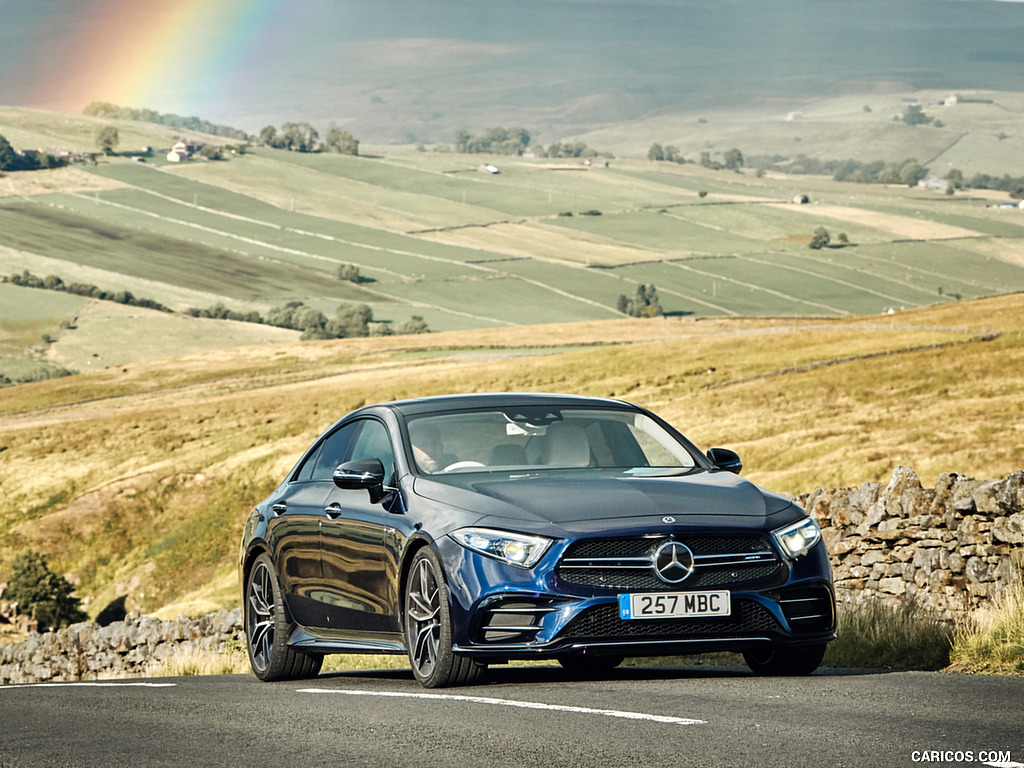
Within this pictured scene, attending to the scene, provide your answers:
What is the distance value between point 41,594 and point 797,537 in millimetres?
33607

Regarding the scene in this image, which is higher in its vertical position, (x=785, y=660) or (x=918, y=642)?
(x=785, y=660)

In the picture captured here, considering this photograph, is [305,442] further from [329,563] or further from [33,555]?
[329,563]

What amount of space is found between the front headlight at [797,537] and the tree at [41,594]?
30.9 meters

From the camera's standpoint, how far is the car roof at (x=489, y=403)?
9344 mm

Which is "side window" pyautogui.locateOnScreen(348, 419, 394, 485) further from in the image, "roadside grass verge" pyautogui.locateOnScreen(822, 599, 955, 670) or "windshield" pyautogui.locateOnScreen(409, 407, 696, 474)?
"roadside grass verge" pyautogui.locateOnScreen(822, 599, 955, 670)

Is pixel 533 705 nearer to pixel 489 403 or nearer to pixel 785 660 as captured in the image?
pixel 785 660

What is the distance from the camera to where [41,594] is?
38281 mm

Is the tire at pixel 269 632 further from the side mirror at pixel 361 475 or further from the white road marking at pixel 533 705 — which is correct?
the side mirror at pixel 361 475

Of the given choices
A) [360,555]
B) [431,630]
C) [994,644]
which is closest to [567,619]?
[431,630]

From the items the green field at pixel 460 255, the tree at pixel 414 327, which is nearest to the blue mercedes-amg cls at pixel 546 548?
the green field at pixel 460 255

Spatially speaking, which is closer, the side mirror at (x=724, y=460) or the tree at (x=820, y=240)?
the side mirror at (x=724, y=460)

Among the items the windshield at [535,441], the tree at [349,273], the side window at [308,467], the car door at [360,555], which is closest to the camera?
the car door at [360,555]

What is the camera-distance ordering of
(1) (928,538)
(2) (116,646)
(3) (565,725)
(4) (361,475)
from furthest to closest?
(2) (116,646)
(1) (928,538)
(4) (361,475)
(3) (565,725)

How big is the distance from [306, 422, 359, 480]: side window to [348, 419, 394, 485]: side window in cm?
10
